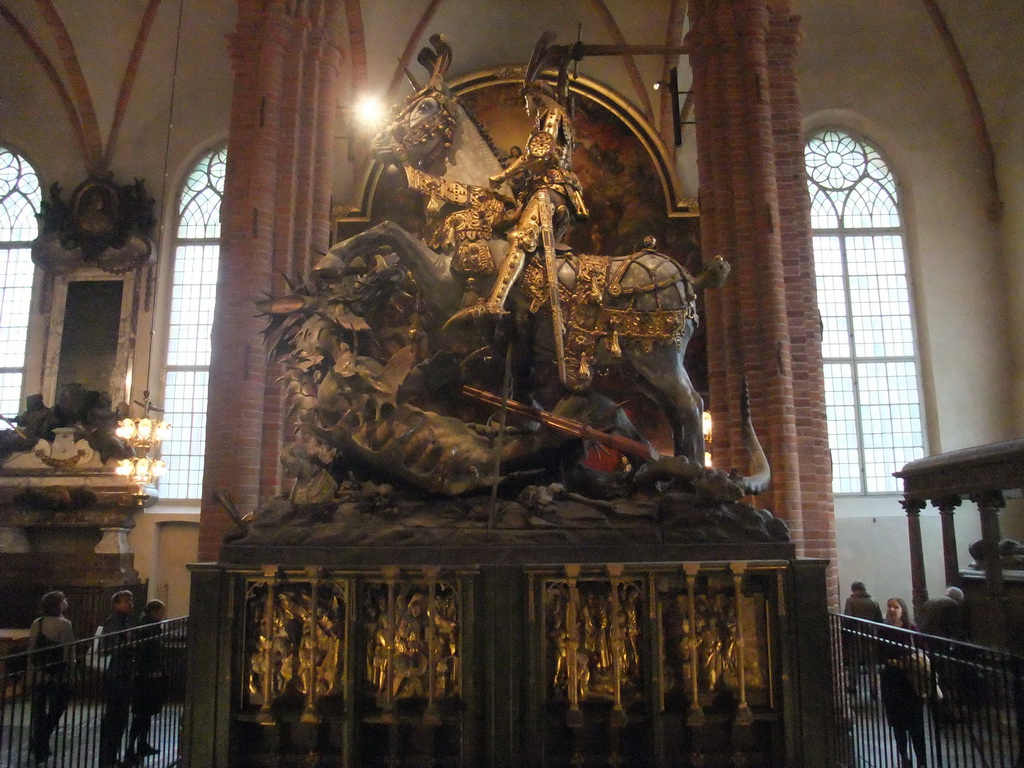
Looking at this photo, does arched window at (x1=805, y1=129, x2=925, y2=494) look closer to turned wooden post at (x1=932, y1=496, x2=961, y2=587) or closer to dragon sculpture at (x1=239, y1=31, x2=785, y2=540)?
turned wooden post at (x1=932, y1=496, x2=961, y2=587)

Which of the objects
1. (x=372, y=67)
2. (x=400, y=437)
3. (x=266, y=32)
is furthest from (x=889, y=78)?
(x=400, y=437)

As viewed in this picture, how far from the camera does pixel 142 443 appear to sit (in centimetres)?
1231

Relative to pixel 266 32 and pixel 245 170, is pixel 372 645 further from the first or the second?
pixel 266 32

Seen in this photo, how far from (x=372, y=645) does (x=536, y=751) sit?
3.56ft

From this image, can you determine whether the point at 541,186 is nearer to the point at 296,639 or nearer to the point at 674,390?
the point at 674,390

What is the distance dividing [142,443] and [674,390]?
9.35 m

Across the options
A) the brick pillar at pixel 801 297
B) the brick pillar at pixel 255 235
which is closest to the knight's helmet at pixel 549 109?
the brick pillar at pixel 255 235

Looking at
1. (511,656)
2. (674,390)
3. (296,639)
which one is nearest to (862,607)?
(674,390)

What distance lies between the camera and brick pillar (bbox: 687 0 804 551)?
8719 millimetres

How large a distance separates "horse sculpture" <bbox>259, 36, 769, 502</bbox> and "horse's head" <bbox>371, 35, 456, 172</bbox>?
0.03ft

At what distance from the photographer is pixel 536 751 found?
14.8ft

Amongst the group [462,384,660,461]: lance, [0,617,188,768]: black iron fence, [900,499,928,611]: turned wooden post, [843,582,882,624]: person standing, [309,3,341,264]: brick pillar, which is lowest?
[0,617,188,768]: black iron fence

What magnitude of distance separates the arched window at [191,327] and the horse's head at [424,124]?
9.01 metres

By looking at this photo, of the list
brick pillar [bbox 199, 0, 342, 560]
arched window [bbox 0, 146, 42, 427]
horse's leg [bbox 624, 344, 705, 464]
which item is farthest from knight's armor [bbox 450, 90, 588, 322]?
arched window [bbox 0, 146, 42, 427]
